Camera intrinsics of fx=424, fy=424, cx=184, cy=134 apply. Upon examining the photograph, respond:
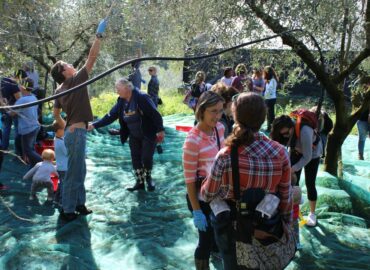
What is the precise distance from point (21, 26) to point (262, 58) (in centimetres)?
416

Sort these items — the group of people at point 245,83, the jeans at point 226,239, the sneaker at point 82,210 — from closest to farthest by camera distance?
1. the jeans at point 226,239
2. the sneaker at point 82,210
3. the group of people at point 245,83

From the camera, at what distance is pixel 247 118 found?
224 centimetres

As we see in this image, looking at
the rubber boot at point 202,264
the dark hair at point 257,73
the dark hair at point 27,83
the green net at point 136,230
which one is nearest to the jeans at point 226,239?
the rubber boot at point 202,264

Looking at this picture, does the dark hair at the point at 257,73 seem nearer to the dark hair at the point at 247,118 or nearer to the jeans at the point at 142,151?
the jeans at the point at 142,151

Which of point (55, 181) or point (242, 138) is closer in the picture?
point (242, 138)

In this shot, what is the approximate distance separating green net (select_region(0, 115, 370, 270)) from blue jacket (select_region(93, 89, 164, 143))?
2.75 ft

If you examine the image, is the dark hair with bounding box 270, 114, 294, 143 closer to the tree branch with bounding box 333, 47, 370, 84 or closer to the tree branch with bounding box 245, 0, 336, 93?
the tree branch with bounding box 245, 0, 336, 93

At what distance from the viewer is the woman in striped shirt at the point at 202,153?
9.17 feet

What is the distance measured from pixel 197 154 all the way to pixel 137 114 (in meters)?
2.66

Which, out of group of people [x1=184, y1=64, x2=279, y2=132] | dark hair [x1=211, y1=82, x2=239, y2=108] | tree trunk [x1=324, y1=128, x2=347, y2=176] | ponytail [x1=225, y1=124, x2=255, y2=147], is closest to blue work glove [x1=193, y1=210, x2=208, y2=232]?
ponytail [x1=225, y1=124, x2=255, y2=147]

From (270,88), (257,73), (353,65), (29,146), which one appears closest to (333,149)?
(353,65)

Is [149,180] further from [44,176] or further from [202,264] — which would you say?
[202,264]

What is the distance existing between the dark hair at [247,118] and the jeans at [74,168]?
96.1 inches

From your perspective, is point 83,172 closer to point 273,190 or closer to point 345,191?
point 273,190
